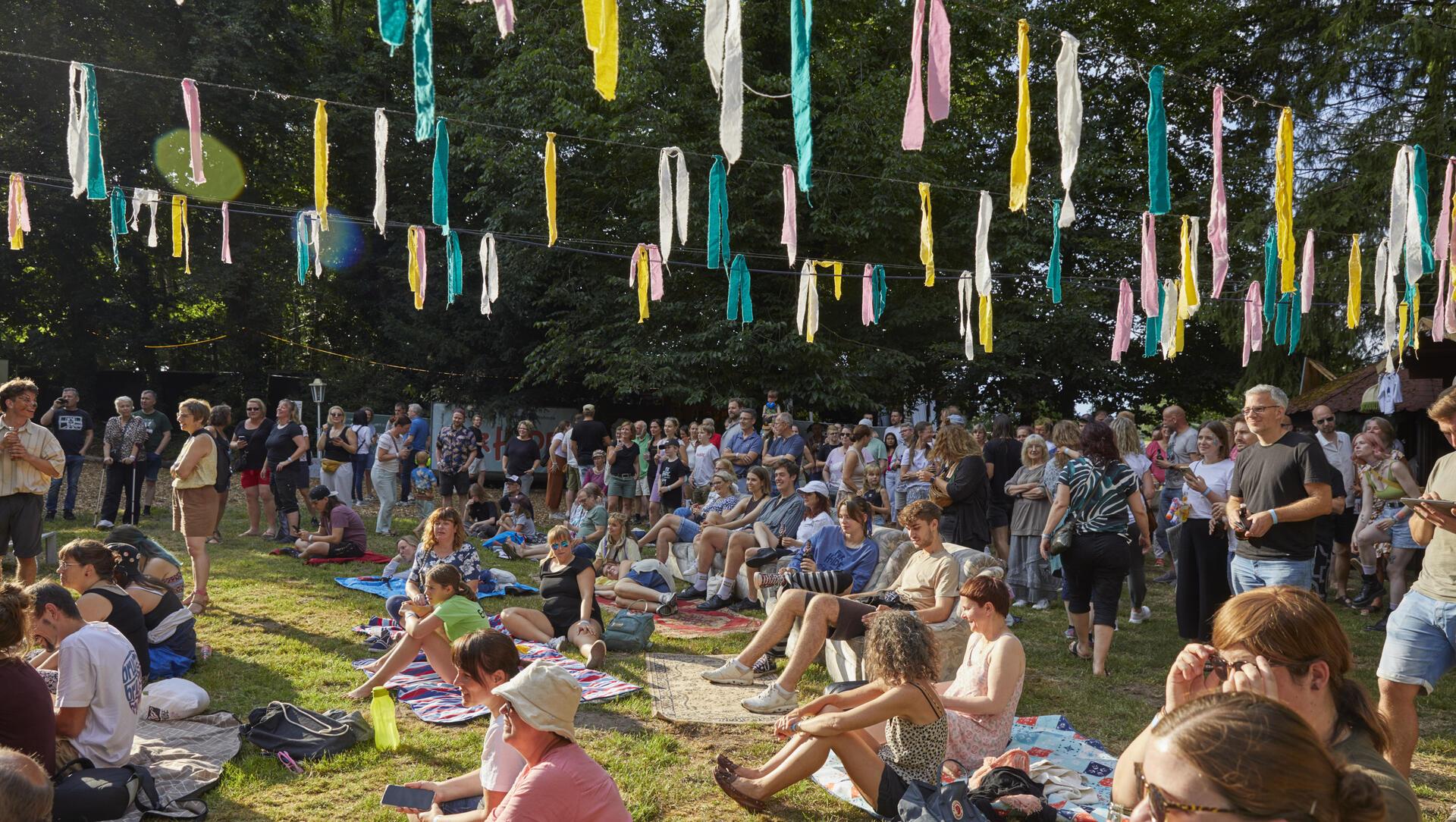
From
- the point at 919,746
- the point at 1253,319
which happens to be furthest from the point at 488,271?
the point at 1253,319

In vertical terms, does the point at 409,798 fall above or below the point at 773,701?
above

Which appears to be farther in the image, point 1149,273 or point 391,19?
point 1149,273

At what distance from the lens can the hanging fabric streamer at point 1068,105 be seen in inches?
230

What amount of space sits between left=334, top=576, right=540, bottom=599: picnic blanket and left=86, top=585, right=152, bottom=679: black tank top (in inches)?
146

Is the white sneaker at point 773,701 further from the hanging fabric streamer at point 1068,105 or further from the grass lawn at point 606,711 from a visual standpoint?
the hanging fabric streamer at point 1068,105

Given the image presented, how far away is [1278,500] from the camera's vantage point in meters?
4.71

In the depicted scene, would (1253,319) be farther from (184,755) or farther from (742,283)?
(184,755)

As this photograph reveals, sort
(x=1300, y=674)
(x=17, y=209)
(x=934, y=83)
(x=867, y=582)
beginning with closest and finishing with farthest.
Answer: (x=1300, y=674)
(x=934, y=83)
(x=867, y=582)
(x=17, y=209)

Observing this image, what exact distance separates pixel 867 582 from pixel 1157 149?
3509mm

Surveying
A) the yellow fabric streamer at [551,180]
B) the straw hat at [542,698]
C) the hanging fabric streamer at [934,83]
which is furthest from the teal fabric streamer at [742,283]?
the straw hat at [542,698]

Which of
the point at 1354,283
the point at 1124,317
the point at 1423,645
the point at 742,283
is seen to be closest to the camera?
the point at 1423,645

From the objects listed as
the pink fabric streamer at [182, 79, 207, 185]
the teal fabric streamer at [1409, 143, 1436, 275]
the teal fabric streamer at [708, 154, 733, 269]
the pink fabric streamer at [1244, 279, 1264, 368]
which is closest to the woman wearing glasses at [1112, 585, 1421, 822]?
the teal fabric streamer at [1409, 143, 1436, 275]

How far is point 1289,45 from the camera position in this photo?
60.2 ft

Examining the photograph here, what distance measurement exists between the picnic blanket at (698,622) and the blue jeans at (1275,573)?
12.7ft
